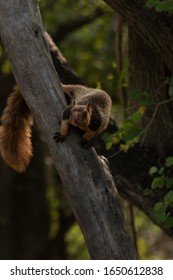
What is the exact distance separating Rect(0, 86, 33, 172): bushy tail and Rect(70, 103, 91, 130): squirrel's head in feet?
1.66

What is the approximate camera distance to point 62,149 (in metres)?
5.45

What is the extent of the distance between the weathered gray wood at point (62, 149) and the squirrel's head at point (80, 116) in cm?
8

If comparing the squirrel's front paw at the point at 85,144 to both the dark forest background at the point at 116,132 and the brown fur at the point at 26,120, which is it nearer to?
the brown fur at the point at 26,120

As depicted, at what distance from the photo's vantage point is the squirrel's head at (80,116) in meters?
5.44

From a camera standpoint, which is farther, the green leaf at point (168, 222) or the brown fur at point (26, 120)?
the green leaf at point (168, 222)

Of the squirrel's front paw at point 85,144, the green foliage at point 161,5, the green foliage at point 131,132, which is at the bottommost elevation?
the green foliage at point 131,132

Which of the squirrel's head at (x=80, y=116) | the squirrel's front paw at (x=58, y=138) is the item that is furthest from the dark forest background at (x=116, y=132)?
the squirrel's front paw at (x=58, y=138)

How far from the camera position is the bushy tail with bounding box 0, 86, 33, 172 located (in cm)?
588

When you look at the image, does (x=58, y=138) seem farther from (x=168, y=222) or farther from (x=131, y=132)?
(x=168, y=222)

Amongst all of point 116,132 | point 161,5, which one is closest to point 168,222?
point 116,132

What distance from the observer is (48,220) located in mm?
12242

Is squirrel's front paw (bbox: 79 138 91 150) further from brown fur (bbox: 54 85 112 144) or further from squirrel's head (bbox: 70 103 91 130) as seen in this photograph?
squirrel's head (bbox: 70 103 91 130)

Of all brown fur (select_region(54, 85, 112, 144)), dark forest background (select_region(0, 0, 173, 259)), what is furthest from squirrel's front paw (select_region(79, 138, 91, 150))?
dark forest background (select_region(0, 0, 173, 259))
